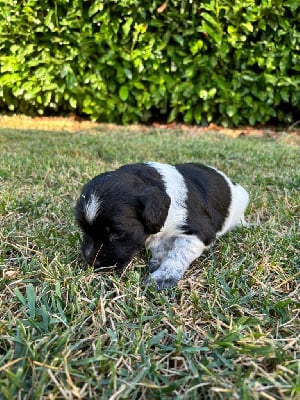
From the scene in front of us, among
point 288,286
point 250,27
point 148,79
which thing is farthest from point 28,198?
point 250,27

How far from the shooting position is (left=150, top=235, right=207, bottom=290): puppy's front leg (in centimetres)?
306

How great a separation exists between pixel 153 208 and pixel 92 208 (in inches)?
16.8

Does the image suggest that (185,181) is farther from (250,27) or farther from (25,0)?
(25,0)

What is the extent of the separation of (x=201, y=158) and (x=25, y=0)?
4.92 metres

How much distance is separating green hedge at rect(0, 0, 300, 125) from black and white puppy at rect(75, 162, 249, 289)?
Answer: 5620mm

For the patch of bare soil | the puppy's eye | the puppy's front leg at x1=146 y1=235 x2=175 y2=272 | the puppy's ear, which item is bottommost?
the patch of bare soil

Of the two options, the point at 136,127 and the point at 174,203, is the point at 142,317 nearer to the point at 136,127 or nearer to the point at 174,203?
the point at 174,203

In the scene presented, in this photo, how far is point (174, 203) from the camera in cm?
346

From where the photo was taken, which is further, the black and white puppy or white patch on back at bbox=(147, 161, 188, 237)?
white patch on back at bbox=(147, 161, 188, 237)

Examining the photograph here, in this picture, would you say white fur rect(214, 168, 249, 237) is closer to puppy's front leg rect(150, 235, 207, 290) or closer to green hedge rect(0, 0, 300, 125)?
puppy's front leg rect(150, 235, 207, 290)

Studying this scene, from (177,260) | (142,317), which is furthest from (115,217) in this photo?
(142,317)

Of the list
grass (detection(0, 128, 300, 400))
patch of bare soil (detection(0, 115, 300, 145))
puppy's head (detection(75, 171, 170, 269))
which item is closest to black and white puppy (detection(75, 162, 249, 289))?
puppy's head (detection(75, 171, 170, 269))

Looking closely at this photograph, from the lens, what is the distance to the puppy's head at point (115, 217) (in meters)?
3.03

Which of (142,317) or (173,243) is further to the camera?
(173,243)
